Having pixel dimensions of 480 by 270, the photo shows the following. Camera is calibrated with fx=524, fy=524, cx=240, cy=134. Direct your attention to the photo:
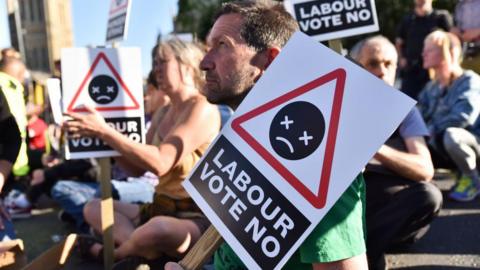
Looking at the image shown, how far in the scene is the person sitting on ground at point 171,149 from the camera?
7.65 feet

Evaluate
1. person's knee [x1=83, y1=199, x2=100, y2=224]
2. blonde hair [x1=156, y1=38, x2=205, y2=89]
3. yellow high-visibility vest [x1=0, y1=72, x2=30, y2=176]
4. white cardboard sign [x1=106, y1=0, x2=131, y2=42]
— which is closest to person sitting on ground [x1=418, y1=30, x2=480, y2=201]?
blonde hair [x1=156, y1=38, x2=205, y2=89]

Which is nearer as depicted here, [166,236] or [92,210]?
[166,236]

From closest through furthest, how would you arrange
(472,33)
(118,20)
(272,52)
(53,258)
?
(272,52)
(53,258)
(472,33)
(118,20)

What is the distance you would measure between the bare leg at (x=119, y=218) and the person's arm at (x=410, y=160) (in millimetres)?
1443

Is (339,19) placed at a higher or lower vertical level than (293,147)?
higher

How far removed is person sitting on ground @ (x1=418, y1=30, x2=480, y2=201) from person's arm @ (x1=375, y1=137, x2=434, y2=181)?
1.52 metres

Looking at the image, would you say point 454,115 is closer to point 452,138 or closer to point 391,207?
point 452,138

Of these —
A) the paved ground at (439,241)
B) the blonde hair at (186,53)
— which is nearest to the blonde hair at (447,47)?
the paved ground at (439,241)

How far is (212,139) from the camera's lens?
2564 mm

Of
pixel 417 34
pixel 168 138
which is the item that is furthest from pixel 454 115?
pixel 168 138

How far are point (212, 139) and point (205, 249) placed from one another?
130 centimetres

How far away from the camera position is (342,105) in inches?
42.3

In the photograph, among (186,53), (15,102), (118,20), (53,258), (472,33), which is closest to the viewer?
(53,258)

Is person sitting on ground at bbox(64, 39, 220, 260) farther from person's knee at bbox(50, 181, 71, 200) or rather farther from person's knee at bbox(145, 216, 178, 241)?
person's knee at bbox(50, 181, 71, 200)
